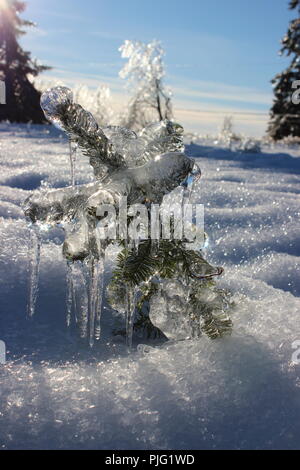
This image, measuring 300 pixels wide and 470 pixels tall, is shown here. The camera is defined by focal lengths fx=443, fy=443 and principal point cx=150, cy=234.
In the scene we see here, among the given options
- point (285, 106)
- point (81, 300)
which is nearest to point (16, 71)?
point (285, 106)

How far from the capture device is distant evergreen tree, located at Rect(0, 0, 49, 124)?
69.8 feet

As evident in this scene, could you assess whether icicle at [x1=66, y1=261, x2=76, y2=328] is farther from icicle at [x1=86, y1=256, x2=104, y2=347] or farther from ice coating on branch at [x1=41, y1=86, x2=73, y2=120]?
ice coating on branch at [x1=41, y1=86, x2=73, y2=120]

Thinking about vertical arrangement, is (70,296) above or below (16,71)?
below

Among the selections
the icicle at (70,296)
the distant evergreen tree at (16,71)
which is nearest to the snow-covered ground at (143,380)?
the icicle at (70,296)

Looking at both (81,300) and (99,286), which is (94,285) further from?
(81,300)

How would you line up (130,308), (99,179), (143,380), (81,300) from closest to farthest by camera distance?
1. (143,380)
2. (130,308)
3. (99,179)
4. (81,300)

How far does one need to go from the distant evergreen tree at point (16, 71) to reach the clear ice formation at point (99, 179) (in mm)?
20855

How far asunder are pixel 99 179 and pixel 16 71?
22.5 m

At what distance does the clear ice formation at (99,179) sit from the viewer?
1.52 metres

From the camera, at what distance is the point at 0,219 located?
300 cm

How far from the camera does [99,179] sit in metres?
1.79

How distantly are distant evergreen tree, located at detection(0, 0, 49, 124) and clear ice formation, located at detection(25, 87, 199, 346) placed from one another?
20.9 meters
